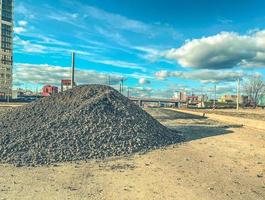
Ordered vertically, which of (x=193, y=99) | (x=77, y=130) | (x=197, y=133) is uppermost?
(x=193, y=99)

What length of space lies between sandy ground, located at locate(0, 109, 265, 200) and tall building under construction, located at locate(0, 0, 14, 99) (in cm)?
13952

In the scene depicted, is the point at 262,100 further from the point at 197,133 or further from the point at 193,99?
the point at 197,133

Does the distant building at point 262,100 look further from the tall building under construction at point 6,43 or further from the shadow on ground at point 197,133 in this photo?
the shadow on ground at point 197,133

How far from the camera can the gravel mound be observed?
15742mm

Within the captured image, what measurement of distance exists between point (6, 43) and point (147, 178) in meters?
153

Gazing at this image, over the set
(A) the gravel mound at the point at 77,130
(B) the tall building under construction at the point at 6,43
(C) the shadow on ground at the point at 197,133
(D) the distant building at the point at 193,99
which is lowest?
(C) the shadow on ground at the point at 197,133

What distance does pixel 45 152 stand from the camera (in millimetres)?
15461

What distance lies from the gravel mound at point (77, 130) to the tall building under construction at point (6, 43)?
429 ft

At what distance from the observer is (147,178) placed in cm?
1202

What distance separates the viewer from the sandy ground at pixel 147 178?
9961 millimetres

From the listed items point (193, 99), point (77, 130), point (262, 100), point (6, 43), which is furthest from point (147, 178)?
point (193, 99)

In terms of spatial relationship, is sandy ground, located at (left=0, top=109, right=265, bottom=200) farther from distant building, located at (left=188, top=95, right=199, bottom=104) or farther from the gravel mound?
distant building, located at (left=188, top=95, right=199, bottom=104)

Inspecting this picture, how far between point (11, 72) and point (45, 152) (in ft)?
476

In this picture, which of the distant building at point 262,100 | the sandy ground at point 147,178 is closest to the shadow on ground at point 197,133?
the sandy ground at point 147,178
